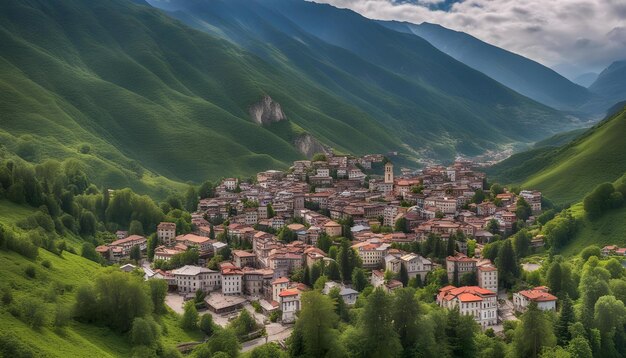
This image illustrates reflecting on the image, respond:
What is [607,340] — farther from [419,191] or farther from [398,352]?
[419,191]

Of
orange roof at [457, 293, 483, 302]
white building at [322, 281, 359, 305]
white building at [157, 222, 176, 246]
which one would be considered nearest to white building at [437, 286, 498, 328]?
orange roof at [457, 293, 483, 302]

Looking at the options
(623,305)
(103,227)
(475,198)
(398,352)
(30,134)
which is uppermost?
(30,134)

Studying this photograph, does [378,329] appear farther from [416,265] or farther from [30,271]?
[30,271]

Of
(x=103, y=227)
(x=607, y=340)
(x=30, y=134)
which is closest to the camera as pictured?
(x=607, y=340)

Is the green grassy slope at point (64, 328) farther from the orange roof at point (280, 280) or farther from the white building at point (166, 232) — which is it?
the white building at point (166, 232)

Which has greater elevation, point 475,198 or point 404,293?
point 475,198

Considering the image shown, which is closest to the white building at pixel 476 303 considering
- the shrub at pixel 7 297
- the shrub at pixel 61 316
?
the shrub at pixel 61 316

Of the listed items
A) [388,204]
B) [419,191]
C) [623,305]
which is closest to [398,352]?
[623,305]
